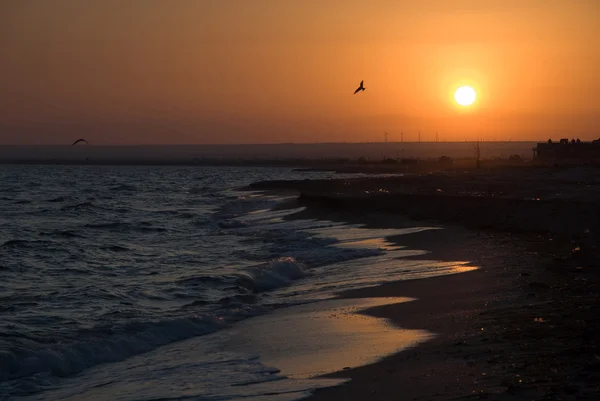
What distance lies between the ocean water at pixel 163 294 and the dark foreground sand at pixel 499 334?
1154 mm

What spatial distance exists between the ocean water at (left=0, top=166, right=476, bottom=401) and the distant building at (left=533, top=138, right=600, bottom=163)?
221 feet

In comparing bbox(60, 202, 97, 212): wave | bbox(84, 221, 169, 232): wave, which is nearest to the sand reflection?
bbox(84, 221, 169, 232): wave

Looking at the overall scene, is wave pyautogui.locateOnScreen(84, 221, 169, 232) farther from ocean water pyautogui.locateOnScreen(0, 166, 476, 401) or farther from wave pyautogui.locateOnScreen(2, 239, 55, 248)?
wave pyautogui.locateOnScreen(2, 239, 55, 248)

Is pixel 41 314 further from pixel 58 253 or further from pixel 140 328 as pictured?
pixel 58 253

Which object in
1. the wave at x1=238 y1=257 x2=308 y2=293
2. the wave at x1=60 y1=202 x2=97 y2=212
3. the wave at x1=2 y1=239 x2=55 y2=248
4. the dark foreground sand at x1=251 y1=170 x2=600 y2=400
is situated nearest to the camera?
the dark foreground sand at x1=251 y1=170 x2=600 y2=400

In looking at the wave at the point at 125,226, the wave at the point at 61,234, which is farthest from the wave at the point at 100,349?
the wave at the point at 125,226

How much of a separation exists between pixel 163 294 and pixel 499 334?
958 cm

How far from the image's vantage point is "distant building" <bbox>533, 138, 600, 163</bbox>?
94181 millimetres

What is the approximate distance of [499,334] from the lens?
10242 millimetres

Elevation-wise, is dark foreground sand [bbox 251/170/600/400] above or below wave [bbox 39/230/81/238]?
above

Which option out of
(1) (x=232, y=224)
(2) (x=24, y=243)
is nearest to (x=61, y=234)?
(2) (x=24, y=243)

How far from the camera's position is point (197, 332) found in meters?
13.8

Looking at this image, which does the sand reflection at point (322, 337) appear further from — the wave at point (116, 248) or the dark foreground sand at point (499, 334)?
the wave at point (116, 248)

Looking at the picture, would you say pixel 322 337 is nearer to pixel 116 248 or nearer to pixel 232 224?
pixel 116 248
